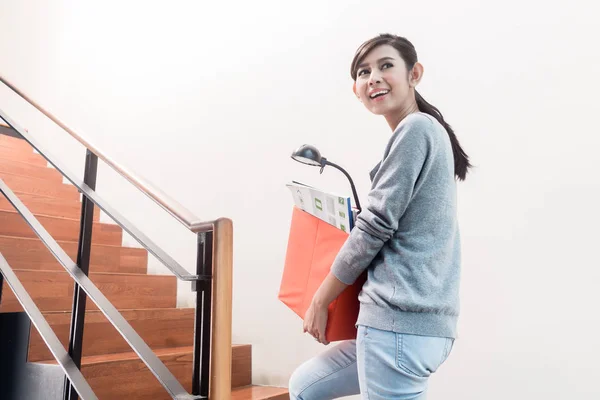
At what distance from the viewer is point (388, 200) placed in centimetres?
87

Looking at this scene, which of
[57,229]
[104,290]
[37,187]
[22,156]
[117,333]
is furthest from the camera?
[22,156]

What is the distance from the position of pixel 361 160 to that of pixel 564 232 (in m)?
0.86

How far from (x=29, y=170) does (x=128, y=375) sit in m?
2.08

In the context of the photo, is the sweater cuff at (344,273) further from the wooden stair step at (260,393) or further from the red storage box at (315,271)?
the wooden stair step at (260,393)

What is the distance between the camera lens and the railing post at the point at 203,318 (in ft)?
3.40

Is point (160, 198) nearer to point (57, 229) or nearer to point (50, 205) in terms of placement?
point (57, 229)

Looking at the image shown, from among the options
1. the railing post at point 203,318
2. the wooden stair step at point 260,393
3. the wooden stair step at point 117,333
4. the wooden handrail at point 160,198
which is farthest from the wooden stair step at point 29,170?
the railing post at point 203,318

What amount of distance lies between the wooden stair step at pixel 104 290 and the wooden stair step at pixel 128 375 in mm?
307

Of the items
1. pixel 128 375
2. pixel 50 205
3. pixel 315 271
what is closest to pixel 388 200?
pixel 315 271

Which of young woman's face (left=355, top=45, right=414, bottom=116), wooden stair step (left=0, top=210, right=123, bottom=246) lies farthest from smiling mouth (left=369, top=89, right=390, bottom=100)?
wooden stair step (left=0, top=210, right=123, bottom=246)

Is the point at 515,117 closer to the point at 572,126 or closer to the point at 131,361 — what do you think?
the point at 572,126

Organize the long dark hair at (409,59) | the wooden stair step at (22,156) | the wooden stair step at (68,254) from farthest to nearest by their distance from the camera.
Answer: the wooden stair step at (22,156), the wooden stair step at (68,254), the long dark hair at (409,59)

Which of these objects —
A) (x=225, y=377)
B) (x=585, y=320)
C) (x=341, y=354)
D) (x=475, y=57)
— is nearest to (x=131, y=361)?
(x=225, y=377)

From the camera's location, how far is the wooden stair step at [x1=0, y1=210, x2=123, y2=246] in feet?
7.84
